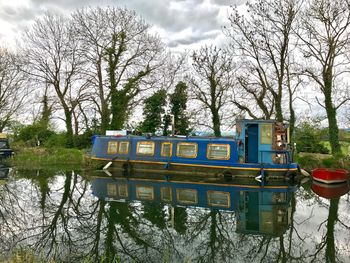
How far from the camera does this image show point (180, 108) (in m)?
25.8

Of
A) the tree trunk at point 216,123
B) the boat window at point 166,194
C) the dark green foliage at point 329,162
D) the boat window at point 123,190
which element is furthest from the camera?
the tree trunk at point 216,123

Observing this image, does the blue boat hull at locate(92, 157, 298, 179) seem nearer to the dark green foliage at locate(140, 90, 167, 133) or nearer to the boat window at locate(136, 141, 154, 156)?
the boat window at locate(136, 141, 154, 156)

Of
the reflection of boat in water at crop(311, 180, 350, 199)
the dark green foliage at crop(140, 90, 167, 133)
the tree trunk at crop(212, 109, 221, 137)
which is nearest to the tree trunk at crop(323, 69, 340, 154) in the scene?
the reflection of boat in water at crop(311, 180, 350, 199)

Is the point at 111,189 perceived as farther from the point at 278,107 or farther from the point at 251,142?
the point at 278,107

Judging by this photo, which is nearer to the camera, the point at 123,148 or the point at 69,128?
the point at 123,148

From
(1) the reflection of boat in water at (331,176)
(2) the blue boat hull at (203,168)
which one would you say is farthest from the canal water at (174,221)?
(2) the blue boat hull at (203,168)

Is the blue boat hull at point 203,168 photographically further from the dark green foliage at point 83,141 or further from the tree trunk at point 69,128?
the tree trunk at point 69,128

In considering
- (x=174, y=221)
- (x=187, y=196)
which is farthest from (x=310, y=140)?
(x=174, y=221)

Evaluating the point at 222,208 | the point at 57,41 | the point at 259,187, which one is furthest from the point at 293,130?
the point at 57,41

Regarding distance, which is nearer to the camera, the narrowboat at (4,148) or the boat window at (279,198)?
the boat window at (279,198)

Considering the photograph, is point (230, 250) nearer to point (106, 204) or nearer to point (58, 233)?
point (58, 233)

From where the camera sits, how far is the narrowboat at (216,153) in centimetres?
1605

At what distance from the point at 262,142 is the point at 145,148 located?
655cm

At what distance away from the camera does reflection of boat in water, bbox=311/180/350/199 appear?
525 inches
